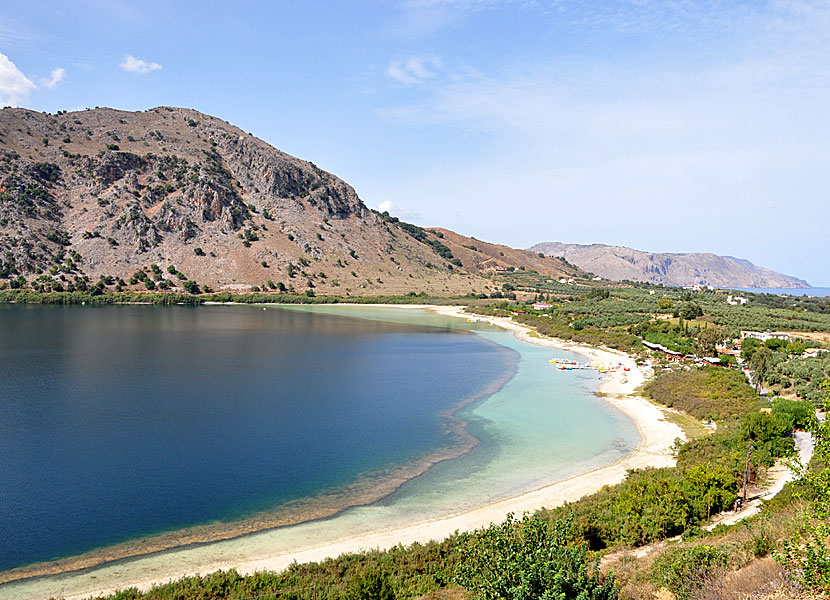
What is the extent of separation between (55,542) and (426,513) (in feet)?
41.6

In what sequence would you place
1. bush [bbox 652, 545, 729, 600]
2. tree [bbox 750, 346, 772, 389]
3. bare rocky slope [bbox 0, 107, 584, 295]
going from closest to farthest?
bush [bbox 652, 545, 729, 600] → tree [bbox 750, 346, 772, 389] → bare rocky slope [bbox 0, 107, 584, 295]

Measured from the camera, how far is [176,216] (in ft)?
452

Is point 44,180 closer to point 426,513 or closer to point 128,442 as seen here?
point 128,442

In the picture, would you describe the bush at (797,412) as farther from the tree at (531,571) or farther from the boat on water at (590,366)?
the boat on water at (590,366)

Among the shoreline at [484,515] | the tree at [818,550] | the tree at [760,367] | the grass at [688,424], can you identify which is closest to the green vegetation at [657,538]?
the tree at [818,550]

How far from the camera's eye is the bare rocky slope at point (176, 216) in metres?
123

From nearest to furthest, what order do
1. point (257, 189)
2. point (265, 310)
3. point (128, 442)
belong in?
point (128, 442) < point (265, 310) < point (257, 189)

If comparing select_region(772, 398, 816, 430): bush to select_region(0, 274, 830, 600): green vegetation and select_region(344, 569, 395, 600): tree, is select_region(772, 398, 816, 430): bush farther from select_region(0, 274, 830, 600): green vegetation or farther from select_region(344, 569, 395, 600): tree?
select_region(344, 569, 395, 600): tree

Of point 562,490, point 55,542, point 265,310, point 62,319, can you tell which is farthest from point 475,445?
point 265,310

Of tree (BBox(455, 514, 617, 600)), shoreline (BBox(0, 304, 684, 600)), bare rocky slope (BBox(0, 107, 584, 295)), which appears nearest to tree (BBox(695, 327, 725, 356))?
shoreline (BBox(0, 304, 684, 600))

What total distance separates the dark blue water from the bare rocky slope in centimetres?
5965

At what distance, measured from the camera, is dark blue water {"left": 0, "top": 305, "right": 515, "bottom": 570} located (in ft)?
66.1

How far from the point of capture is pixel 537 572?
30.2 ft

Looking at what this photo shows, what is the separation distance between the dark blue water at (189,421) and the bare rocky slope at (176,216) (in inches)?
2348
